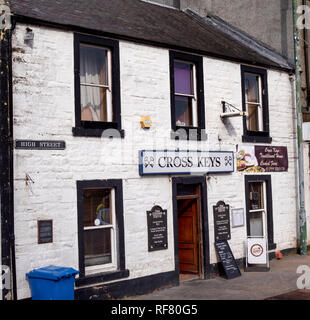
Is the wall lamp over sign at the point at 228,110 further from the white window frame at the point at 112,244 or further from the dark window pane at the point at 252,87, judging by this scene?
the white window frame at the point at 112,244

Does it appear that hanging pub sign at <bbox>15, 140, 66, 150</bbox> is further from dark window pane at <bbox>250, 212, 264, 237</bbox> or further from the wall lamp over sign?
dark window pane at <bbox>250, 212, 264, 237</bbox>

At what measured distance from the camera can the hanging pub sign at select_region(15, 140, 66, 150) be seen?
9094mm

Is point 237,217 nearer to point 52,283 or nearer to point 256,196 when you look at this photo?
point 256,196

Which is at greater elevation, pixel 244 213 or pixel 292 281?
pixel 244 213

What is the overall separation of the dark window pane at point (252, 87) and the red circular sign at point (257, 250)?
14.0ft

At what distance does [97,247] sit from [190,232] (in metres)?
3.06

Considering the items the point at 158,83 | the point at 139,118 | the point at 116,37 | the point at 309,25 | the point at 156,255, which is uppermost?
the point at 309,25

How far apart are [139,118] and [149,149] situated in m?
0.75

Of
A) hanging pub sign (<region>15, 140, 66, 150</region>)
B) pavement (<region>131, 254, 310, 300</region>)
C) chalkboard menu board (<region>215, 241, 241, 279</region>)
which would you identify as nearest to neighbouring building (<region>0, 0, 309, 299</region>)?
hanging pub sign (<region>15, 140, 66, 150</region>)

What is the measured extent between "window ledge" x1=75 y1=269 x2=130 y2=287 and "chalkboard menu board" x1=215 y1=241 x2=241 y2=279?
2.94 meters

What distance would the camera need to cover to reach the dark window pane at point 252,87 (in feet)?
46.4

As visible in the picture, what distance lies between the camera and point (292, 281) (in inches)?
452
